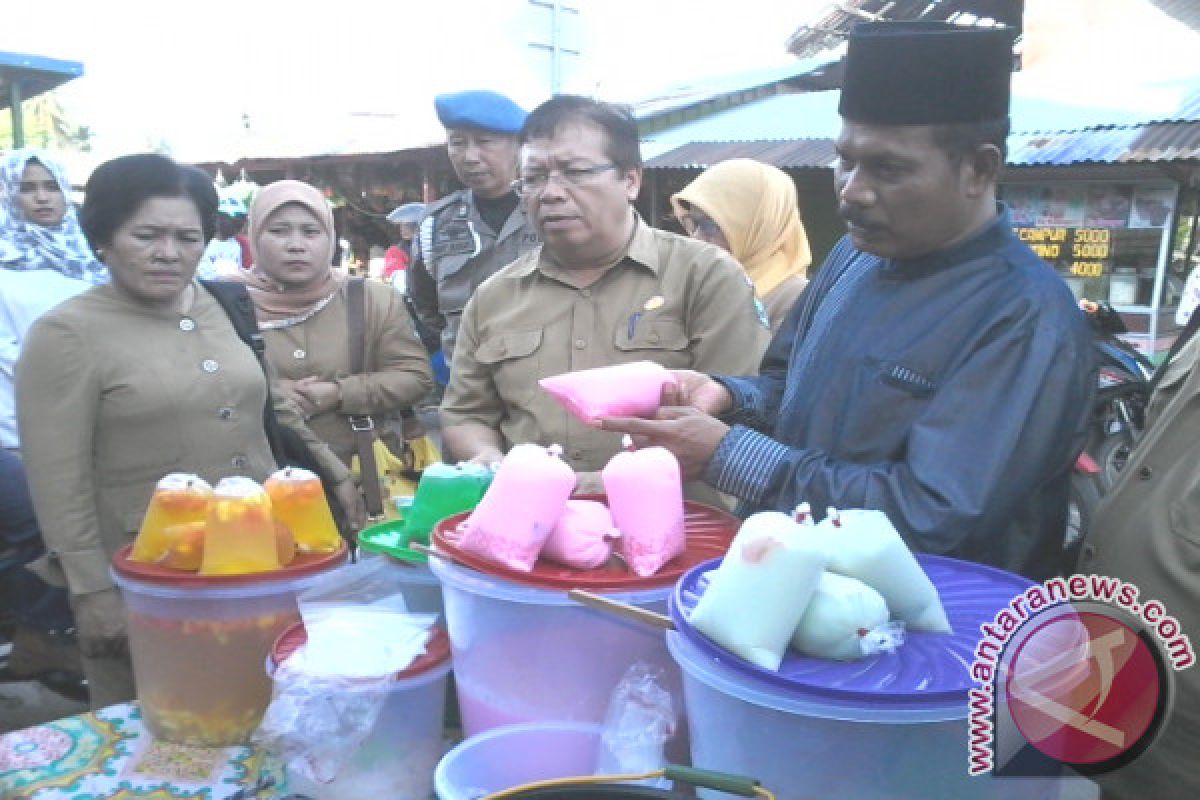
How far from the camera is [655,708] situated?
110 centimetres

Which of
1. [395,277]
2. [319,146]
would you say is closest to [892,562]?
[395,277]

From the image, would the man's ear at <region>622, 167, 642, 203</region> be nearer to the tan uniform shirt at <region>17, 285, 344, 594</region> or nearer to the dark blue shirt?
the dark blue shirt

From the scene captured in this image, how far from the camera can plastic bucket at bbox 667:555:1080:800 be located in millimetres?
861

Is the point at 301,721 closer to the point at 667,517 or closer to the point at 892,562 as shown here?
the point at 667,517

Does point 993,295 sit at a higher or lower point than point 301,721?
higher

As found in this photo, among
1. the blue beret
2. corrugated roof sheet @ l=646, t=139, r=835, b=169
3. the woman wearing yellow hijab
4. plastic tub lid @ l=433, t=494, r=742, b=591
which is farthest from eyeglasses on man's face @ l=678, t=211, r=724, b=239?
corrugated roof sheet @ l=646, t=139, r=835, b=169

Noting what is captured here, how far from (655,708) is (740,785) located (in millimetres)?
246

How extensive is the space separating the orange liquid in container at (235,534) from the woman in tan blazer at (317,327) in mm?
1532

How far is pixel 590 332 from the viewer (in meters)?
2.21

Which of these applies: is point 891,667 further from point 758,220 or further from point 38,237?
point 38,237

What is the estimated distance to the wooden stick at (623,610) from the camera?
1.05 m

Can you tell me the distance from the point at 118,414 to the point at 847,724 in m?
1.82

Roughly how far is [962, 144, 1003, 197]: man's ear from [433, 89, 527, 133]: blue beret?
7.35 feet

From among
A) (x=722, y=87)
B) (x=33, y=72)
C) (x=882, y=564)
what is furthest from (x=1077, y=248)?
(x=33, y=72)
